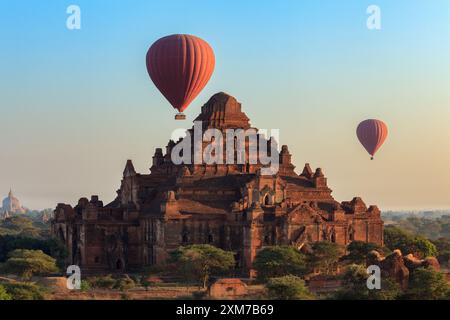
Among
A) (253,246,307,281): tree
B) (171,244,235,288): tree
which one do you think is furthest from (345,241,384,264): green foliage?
(171,244,235,288): tree

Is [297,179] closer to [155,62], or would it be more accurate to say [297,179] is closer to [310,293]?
[155,62]

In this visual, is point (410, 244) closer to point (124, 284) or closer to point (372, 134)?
point (372, 134)

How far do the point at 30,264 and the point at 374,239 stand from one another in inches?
1366

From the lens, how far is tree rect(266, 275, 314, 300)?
9056 cm

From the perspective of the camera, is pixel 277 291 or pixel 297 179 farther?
pixel 297 179

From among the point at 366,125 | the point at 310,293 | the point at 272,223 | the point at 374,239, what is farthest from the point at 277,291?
the point at 366,125

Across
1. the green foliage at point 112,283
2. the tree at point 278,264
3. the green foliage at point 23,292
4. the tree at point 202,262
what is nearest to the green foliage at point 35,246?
the green foliage at point 112,283

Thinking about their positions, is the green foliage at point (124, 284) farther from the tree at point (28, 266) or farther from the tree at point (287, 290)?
the tree at point (287, 290)

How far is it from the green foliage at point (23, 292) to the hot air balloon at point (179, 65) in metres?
25.1

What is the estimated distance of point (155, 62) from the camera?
111 metres

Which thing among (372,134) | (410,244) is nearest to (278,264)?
(410,244)

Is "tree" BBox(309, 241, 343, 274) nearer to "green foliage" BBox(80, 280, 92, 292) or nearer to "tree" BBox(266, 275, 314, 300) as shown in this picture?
Result: "tree" BBox(266, 275, 314, 300)

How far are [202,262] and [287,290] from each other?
16024 millimetres
